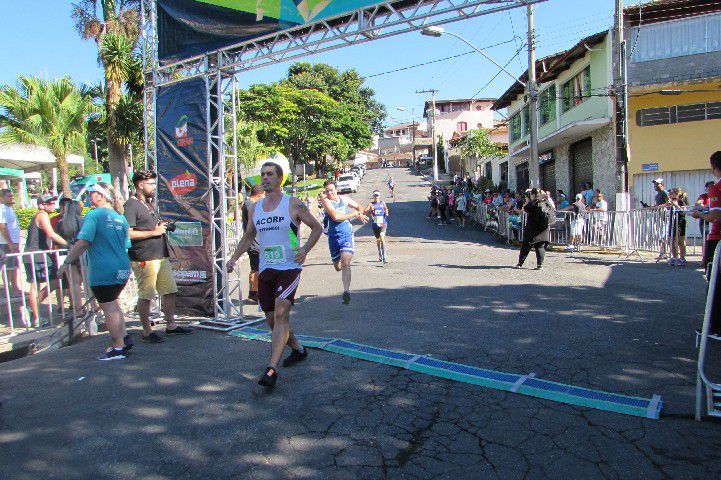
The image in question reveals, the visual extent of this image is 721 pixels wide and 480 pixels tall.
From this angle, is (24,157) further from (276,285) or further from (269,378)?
(269,378)

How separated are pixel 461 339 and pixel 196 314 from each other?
3.71 meters

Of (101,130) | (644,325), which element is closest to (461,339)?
(644,325)

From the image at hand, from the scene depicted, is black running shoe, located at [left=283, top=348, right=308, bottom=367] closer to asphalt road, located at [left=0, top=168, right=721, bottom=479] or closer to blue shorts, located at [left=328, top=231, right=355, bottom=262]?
asphalt road, located at [left=0, top=168, right=721, bottom=479]

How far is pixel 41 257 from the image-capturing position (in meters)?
6.94

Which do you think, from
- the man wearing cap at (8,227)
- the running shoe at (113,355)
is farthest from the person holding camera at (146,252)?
the man wearing cap at (8,227)

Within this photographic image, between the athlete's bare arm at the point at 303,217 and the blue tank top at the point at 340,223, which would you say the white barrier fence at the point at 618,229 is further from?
the athlete's bare arm at the point at 303,217

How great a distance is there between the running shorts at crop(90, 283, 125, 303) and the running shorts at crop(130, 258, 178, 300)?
676mm

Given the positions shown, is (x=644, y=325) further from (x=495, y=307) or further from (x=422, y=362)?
(x=422, y=362)

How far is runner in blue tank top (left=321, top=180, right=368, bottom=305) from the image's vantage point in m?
7.54

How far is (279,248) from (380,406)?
1.61 meters

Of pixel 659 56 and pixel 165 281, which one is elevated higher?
pixel 659 56

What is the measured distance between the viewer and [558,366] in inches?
181

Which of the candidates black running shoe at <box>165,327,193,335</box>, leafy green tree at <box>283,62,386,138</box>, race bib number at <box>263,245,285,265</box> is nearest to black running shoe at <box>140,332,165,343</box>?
black running shoe at <box>165,327,193,335</box>

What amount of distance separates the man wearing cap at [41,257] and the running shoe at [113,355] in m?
2.17
